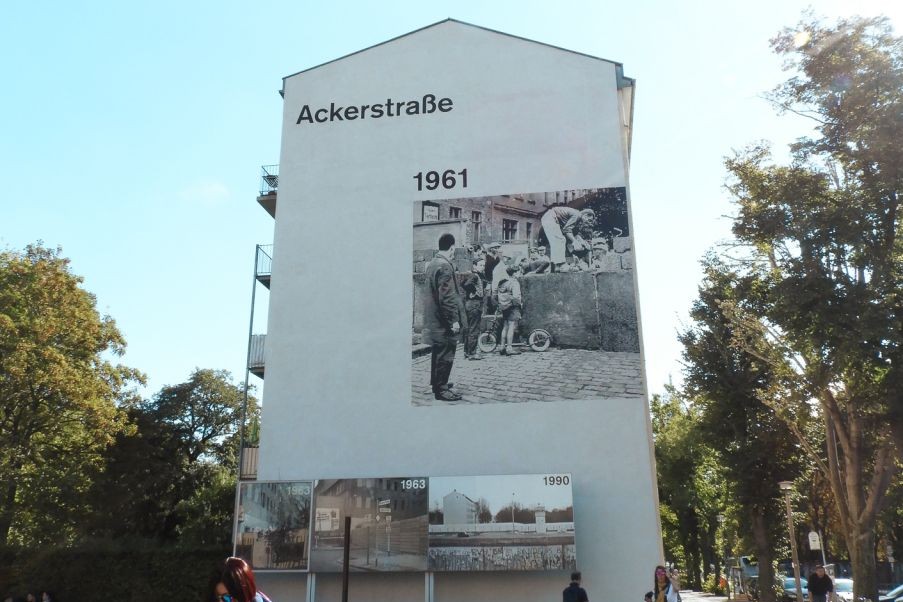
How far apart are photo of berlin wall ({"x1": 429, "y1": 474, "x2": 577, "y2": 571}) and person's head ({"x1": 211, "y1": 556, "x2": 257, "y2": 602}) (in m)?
14.0

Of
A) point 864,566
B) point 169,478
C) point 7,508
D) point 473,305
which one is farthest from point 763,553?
point 7,508

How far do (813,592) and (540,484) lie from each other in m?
6.50

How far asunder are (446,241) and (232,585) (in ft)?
59.4

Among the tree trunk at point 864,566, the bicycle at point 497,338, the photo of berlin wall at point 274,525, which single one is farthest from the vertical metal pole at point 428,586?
the tree trunk at point 864,566

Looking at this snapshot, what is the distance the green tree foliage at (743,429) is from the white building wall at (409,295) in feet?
31.8

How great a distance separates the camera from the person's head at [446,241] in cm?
2272

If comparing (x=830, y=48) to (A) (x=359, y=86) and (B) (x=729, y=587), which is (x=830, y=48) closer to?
(A) (x=359, y=86)

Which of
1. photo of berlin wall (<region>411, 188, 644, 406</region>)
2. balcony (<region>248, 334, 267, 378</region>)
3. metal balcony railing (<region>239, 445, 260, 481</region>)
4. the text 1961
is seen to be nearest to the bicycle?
photo of berlin wall (<region>411, 188, 644, 406</region>)

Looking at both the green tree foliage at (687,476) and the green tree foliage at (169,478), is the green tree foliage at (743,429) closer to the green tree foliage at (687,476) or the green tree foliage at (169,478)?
the green tree foliage at (687,476)

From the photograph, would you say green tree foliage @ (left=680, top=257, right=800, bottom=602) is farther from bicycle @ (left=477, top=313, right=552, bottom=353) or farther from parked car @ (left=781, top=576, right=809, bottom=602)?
bicycle @ (left=477, top=313, right=552, bottom=353)

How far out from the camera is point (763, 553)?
2970cm

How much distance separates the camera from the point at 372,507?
1923cm

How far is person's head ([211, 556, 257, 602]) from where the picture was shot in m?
5.14

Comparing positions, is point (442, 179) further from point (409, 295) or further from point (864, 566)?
point (864, 566)
